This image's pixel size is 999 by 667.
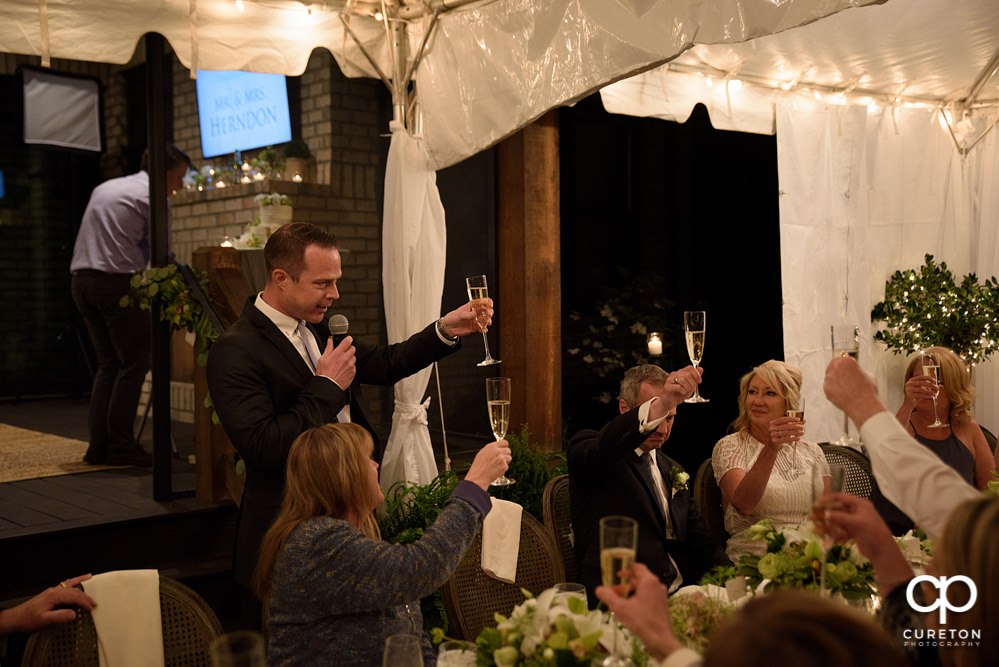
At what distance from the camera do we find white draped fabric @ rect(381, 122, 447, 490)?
162 inches

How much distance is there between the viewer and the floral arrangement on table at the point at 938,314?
583cm

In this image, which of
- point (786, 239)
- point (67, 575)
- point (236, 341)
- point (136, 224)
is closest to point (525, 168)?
point (786, 239)

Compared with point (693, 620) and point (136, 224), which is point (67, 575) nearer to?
point (136, 224)

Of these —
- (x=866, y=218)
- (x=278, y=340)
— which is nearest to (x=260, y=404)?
(x=278, y=340)

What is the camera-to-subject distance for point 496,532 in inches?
112

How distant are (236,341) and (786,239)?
12.8 feet

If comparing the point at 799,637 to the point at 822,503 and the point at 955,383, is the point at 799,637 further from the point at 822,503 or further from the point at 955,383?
the point at 955,383

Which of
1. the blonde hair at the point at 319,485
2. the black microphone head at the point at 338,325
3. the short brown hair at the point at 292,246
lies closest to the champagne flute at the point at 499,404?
the blonde hair at the point at 319,485

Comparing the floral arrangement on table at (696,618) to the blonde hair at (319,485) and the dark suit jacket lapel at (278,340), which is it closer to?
the blonde hair at (319,485)

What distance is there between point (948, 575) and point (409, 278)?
3.09m

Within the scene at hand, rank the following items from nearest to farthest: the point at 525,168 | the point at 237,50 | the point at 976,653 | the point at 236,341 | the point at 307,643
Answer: the point at 976,653 → the point at 307,643 → the point at 236,341 → the point at 237,50 → the point at 525,168

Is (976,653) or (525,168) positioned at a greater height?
(525,168)

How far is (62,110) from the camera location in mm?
8969

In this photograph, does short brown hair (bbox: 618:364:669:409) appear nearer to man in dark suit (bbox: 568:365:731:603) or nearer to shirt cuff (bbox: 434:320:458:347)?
man in dark suit (bbox: 568:365:731:603)
